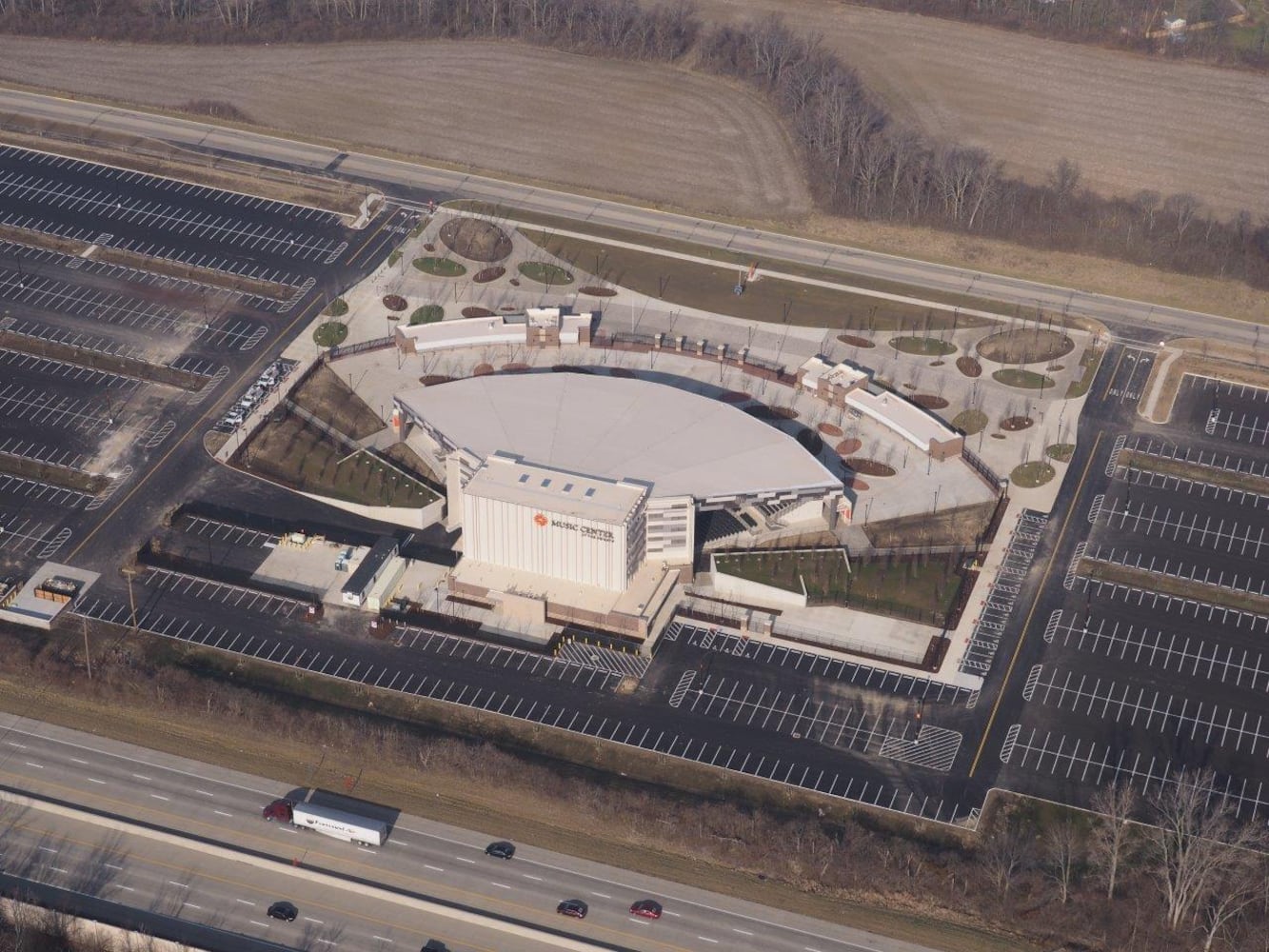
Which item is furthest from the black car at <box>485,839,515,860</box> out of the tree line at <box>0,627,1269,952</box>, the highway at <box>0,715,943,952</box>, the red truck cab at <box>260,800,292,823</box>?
the red truck cab at <box>260,800,292,823</box>

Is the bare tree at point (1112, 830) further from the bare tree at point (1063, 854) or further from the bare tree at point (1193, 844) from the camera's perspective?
the bare tree at point (1193, 844)

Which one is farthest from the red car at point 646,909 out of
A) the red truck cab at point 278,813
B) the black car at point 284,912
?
the red truck cab at point 278,813

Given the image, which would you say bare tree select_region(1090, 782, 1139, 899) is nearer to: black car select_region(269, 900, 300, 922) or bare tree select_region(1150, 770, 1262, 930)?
bare tree select_region(1150, 770, 1262, 930)

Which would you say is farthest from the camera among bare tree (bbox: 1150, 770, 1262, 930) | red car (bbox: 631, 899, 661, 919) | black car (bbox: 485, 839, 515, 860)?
black car (bbox: 485, 839, 515, 860)

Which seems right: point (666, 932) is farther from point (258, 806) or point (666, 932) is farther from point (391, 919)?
point (258, 806)

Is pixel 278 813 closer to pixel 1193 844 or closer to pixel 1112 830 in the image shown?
pixel 1112 830

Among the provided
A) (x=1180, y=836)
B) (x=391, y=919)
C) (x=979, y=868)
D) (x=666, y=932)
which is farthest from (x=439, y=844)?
(x=1180, y=836)
